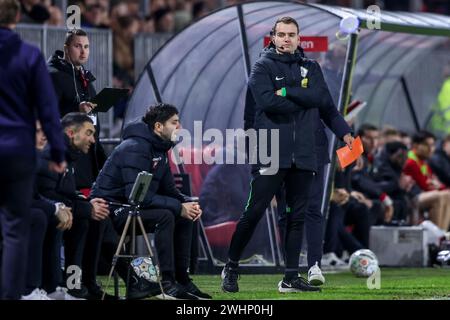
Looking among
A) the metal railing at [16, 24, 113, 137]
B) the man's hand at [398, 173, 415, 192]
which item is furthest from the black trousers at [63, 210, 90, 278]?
the man's hand at [398, 173, 415, 192]

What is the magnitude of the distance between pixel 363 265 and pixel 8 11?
6493 millimetres

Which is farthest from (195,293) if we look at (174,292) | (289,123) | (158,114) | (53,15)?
(53,15)

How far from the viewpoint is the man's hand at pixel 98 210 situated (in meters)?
11.0

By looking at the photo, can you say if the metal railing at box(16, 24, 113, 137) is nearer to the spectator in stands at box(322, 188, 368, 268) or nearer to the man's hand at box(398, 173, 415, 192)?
the spectator in stands at box(322, 188, 368, 268)

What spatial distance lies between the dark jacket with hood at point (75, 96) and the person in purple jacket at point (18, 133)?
3026 mm

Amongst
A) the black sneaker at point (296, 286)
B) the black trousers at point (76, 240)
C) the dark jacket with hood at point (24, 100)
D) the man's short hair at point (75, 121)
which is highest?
the dark jacket with hood at point (24, 100)

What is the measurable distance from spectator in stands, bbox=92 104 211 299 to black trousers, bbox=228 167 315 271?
57cm

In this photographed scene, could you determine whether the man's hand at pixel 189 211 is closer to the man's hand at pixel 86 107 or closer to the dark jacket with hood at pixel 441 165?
the man's hand at pixel 86 107

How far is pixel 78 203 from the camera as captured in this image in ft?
35.8

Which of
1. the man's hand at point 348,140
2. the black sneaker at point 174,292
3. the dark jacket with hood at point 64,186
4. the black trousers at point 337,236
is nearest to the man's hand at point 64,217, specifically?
the dark jacket with hood at point 64,186

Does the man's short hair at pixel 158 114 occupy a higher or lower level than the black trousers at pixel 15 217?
higher
